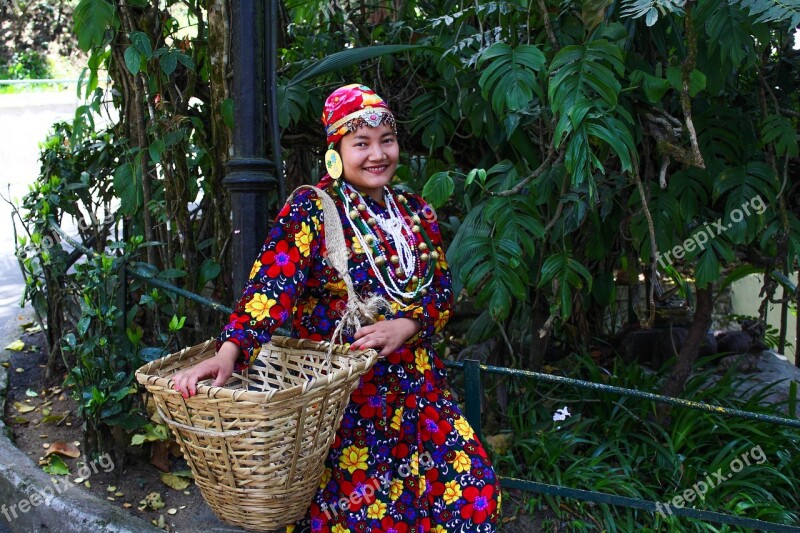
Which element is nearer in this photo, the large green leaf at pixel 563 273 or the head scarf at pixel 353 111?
the head scarf at pixel 353 111

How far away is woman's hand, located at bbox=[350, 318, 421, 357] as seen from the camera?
2.09 metres

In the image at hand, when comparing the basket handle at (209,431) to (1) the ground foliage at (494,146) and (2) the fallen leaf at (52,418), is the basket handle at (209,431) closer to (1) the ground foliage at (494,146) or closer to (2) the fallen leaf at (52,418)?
(1) the ground foliage at (494,146)

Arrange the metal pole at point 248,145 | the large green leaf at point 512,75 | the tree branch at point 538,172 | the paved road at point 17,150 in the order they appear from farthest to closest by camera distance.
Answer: the paved road at point 17,150, the tree branch at point 538,172, the large green leaf at point 512,75, the metal pole at point 248,145

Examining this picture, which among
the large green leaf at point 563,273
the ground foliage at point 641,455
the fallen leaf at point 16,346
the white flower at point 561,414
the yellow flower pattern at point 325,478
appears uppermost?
the large green leaf at point 563,273

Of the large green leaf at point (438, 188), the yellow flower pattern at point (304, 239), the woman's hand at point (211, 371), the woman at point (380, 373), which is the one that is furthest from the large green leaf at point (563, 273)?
the woman's hand at point (211, 371)

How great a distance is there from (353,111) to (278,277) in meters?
0.51

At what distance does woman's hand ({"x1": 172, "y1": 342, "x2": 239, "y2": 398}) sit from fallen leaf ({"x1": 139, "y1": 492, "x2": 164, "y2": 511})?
3.75ft

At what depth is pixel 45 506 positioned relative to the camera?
2.77 meters

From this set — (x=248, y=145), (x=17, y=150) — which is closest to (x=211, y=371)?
(x=248, y=145)

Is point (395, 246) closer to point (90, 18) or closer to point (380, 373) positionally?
point (380, 373)

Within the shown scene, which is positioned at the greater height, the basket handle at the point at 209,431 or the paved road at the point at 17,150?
the paved road at the point at 17,150

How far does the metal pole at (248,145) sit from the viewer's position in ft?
7.80

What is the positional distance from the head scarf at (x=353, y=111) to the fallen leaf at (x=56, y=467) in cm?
173

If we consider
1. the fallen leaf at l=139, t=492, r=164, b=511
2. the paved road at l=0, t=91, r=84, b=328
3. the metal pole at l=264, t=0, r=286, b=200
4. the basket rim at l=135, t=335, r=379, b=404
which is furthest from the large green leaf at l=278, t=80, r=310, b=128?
the paved road at l=0, t=91, r=84, b=328
